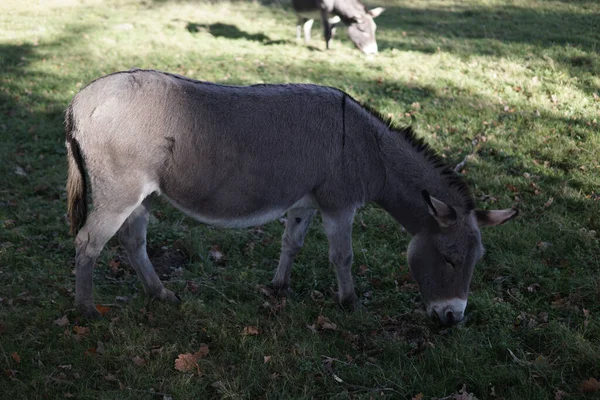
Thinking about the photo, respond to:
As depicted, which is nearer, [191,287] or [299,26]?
[191,287]

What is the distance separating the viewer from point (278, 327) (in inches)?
188

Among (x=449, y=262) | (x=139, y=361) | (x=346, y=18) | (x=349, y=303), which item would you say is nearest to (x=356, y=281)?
(x=349, y=303)

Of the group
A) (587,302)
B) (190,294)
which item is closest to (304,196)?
(190,294)

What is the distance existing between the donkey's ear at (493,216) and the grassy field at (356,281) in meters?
0.76

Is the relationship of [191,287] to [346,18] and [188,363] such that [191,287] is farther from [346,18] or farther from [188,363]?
[346,18]

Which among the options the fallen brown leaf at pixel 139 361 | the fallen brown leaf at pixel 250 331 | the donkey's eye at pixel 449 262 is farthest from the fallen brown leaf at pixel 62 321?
the donkey's eye at pixel 449 262

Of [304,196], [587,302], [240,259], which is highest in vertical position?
[304,196]

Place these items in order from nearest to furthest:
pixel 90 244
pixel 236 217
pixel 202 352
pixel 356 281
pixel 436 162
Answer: pixel 202 352, pixel 90 244, pixel 236 217, pixel 436 162, pixel 356 281

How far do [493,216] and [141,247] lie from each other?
343 cm

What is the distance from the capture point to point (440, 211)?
14.8ft

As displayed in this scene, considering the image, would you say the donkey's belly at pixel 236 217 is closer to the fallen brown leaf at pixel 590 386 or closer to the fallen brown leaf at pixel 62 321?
the fallen brown leaf at pixel 62 321

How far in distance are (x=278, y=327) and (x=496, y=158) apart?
5.17 metres

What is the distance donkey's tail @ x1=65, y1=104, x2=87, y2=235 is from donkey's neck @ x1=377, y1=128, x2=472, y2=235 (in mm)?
2852

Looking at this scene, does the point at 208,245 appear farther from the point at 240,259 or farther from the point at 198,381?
the point at 198,381
